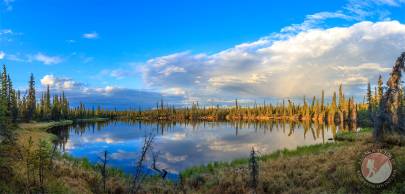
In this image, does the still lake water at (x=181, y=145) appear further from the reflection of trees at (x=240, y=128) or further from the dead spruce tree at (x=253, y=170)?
the dead spruce tree at (x=253, y=170)

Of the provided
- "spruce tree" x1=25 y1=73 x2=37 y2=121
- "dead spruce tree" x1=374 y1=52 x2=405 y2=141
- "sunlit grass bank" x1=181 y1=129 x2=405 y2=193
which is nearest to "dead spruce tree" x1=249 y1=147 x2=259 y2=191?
"sunlit grass bank" x1=181 y1=129 x2=405 y2=193

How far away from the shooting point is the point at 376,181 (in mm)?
12602

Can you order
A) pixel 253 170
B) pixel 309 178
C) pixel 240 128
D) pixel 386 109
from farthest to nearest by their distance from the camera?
pixel 240 128 → pixel 386 109 → pixel 309 178 → pixel 253 170

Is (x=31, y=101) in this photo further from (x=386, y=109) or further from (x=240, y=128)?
(x=386, y=109)

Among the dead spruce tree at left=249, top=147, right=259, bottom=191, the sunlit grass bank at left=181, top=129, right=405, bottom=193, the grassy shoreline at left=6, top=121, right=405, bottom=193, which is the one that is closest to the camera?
the dead spruce tree at left=249, top=147, right=259, bottom=191

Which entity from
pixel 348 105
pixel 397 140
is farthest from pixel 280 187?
pixel 348 105

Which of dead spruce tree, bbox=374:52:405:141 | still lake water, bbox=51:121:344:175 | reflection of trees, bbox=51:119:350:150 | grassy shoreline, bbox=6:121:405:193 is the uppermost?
dead spruce tree, bbox=374:52:405:141

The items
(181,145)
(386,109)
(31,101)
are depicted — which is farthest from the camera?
(31,101)

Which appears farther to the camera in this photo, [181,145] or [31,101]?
[31,101]

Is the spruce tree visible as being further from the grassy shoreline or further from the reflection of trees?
the grassy shoreline

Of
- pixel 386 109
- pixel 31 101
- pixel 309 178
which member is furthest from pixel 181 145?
pixel 31 101

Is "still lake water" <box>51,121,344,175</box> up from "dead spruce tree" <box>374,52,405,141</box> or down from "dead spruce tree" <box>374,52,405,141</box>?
down

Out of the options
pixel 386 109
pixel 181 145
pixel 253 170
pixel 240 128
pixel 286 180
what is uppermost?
pixel 386 109

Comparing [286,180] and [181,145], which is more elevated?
[286,180]
